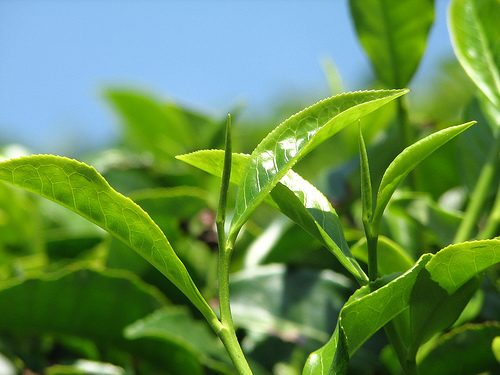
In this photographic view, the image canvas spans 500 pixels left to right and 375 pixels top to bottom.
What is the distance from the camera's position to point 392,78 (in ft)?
2.25

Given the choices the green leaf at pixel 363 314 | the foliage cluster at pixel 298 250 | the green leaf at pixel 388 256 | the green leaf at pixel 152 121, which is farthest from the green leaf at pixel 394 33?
the green leaf at pixel 152 121

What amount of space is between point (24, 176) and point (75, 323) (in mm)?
339

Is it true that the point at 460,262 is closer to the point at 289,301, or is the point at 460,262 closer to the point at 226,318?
the point at 226,318

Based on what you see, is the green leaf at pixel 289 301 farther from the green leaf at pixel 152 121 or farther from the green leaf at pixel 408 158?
the green leaf at pixel 152 121

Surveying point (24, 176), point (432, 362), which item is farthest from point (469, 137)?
point (24, 176)

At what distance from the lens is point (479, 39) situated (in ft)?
2.08

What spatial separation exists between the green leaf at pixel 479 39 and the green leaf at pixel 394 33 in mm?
37

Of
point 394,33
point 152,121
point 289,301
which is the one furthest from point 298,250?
point 152,121

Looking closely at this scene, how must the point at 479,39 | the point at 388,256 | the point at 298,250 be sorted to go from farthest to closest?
the point at 298,250 → the point at 479,39 → the point at 388,256

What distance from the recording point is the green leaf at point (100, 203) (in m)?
0.39

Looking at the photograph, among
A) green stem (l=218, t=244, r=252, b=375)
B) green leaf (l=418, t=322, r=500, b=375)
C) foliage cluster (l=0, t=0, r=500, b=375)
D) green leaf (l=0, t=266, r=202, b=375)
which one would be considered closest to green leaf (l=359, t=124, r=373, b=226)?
foliage cluster (l=0, t=0, r=500, b=375)

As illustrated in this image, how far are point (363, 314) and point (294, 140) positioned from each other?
0.14 meters

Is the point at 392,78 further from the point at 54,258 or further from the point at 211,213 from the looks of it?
the point at 54,258

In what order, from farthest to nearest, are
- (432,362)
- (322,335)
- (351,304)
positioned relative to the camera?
(322,335) → (432,362) → (351,304)
